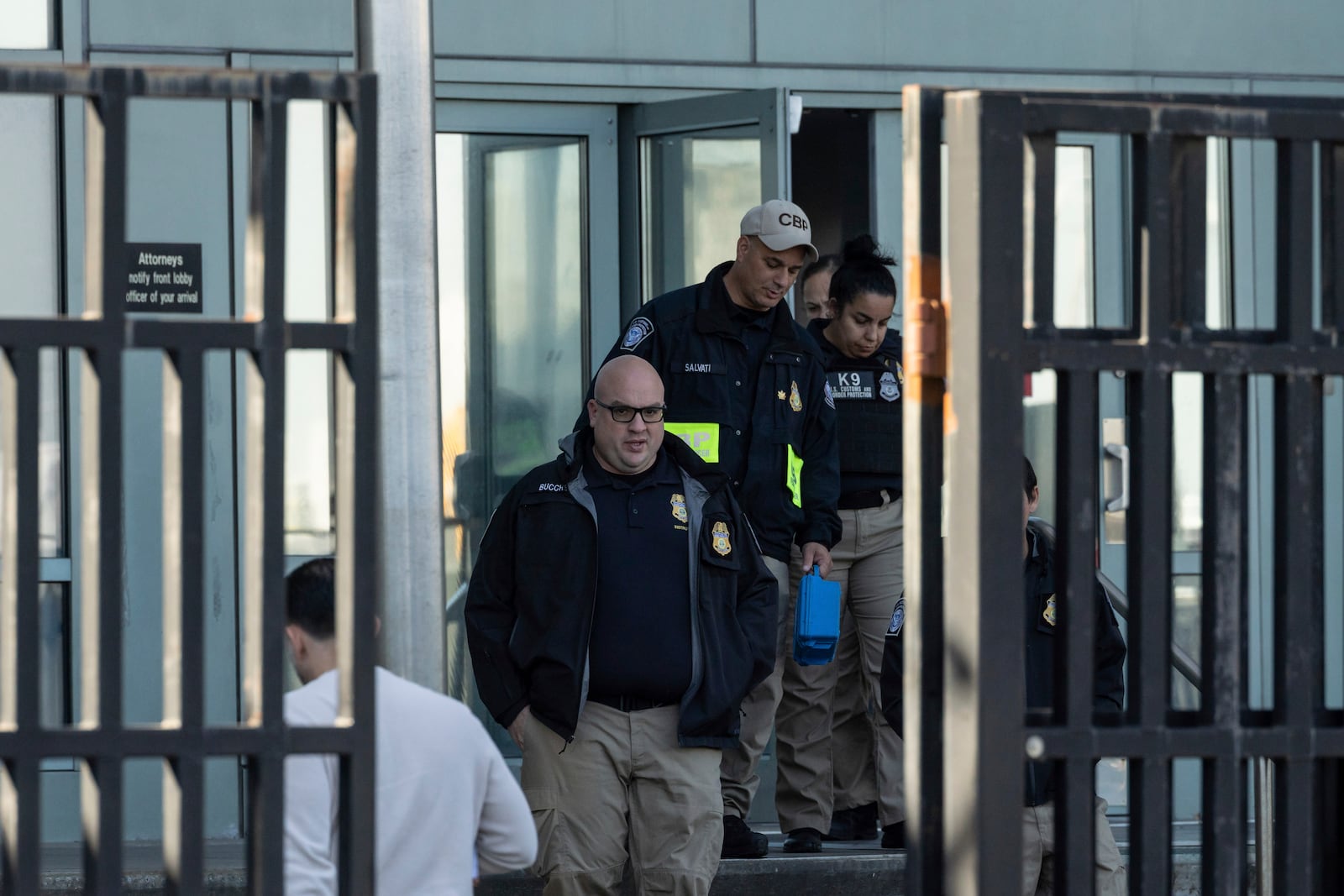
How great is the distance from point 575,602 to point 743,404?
1180mm

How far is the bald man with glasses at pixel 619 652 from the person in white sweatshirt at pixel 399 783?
142 cm

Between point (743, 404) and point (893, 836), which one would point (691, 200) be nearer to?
point (743, 404)

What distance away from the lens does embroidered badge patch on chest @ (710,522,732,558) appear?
4.95 m

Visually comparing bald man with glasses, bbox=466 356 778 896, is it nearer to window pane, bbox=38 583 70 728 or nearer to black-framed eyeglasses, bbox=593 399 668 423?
black-framed eyeglasses, bbox=593 399 668 423

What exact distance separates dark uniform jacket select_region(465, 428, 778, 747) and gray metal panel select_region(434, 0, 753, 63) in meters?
2.35

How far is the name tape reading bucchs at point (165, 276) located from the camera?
6594 millimetres

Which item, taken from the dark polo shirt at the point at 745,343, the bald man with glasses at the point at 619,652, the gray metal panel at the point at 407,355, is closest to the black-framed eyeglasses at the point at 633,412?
the bald man with glasses at the point at 619,652

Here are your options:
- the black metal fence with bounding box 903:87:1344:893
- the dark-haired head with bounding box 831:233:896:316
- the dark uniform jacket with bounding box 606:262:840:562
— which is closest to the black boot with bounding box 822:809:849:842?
the dark uniform jacket with bounding box 606:262:840:562

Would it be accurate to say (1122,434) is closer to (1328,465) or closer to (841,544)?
(1328,465)

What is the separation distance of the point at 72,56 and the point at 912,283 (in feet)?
15.9

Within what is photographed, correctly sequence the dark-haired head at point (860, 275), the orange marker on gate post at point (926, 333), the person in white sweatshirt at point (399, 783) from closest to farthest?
the orange marker on gate post at point (926, 333)
the person in white sweatshirt at point (399, 783)
the dark-haired head at point (860, 275)

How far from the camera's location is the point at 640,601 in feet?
16.1

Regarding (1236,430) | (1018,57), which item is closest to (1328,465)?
(1018,57)

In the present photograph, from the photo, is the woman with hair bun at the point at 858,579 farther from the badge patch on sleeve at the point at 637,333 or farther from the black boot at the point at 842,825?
the badge patch on sleeve at the point at 637,333
